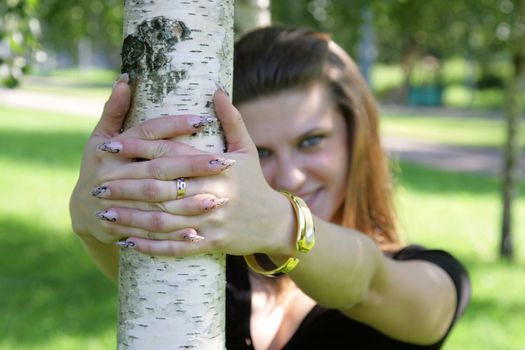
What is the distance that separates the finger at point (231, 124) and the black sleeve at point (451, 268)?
0.82 meters

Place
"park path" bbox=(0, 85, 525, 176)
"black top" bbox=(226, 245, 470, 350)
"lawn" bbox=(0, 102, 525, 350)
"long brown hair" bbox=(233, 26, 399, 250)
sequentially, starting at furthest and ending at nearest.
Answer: "park path" bbox=(0, 85, 525, 176)
"lawn" bbox=(0, 102, 525, 350)
"long brown hair" bbox=(233, 26, 399, 250)
"black top" bbox=(226, 245, 470, 350)

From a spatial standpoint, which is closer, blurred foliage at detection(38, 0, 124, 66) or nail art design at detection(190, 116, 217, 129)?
nail art design at detection(190, 116, 217, 129)

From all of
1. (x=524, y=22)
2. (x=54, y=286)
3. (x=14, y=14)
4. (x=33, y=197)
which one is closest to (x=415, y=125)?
(x=33, y=197)

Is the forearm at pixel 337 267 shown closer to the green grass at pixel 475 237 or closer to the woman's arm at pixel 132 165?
the woman's arm at pixel 132 165

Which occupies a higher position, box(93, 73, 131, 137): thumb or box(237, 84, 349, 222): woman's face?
box(93, 73, 131, 137): thumb

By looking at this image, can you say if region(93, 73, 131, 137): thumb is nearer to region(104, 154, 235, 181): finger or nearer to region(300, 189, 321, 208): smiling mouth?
region(104, 154, 235, 181): finger

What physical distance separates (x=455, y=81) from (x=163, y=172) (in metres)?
37.5

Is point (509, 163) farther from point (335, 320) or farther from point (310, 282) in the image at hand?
point (310, 282)

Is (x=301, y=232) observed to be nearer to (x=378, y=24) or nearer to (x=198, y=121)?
(x=198, y=121)

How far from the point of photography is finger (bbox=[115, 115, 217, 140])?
129 cm

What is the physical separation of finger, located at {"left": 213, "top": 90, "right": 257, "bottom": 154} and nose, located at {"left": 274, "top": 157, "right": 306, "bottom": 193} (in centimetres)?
66

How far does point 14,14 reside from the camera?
418 centimetres

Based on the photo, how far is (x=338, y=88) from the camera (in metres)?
2.24

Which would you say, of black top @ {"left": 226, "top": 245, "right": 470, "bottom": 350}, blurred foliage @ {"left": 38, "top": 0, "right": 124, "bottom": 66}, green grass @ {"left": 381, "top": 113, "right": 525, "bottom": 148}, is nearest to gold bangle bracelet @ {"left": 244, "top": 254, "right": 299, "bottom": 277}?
black top @ {"left": 226, "top": 245, "right": 470, "bottom": 350}
